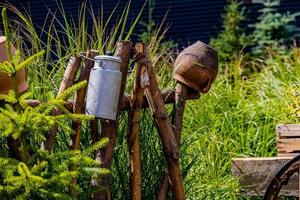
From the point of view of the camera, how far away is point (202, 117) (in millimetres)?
6492

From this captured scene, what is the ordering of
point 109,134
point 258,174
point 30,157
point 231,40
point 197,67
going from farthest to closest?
point 231,40, point 258,174, point 197,67, point 109,134, point 30,157

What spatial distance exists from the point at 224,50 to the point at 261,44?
0.65 metres

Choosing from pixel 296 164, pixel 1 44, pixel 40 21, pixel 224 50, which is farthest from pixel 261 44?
pixel 1 44

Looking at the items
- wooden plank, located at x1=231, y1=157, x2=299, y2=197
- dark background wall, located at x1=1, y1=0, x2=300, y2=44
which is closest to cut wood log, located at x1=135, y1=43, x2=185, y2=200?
wooden plank, located at x1=231, y1=157, x2=299, y2=197

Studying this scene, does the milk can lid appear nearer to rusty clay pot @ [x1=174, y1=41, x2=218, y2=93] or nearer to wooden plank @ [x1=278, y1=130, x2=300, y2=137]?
rusty clay pot @ [x1=174, y1=41, x2=218, y2=93]

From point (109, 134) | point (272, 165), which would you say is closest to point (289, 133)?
point (272, 165)

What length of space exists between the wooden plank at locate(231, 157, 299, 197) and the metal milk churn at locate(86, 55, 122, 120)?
1465mm

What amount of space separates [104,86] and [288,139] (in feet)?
5.28

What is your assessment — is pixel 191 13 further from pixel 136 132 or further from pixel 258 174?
pixel 136 132

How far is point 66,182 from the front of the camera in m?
3.57

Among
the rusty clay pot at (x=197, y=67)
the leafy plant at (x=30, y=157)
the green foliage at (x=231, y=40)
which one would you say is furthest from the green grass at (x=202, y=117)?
the green foliage at (x=231, y=40)

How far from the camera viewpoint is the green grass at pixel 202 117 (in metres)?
4.45

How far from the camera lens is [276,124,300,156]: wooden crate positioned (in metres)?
5.07

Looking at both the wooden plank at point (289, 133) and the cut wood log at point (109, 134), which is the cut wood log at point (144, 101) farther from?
the wooden plank at point (289, 133)
